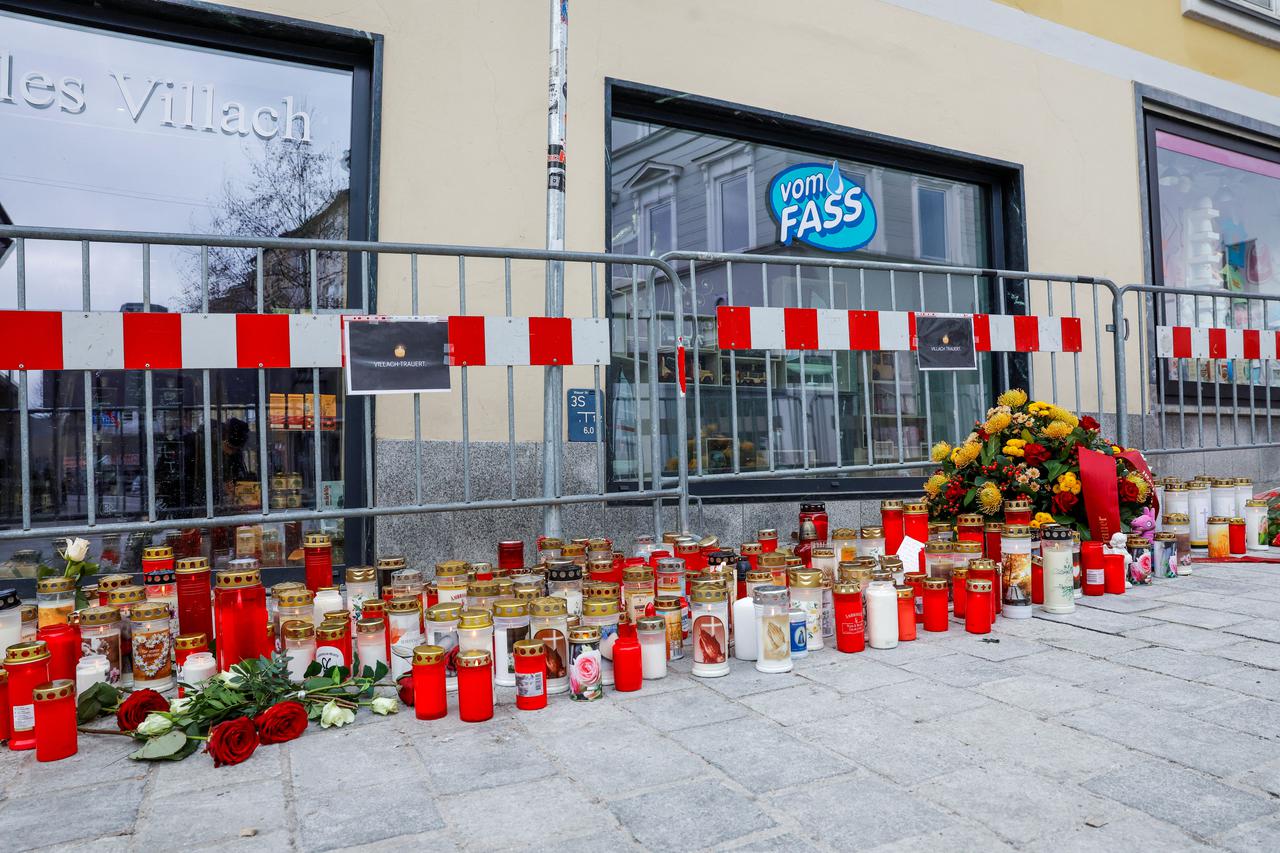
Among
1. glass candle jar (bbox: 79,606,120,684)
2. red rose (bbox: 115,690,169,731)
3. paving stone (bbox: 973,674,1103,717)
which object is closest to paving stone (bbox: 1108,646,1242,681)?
paving stone (bbox: 973,674,1103,717)

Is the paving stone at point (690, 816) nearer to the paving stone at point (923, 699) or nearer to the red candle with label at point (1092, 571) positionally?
the paving stone at point (923, 699)

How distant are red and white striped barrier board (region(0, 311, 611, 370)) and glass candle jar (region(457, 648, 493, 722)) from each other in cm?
171

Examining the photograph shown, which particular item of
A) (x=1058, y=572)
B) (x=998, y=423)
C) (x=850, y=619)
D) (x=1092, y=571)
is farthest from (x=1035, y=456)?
(x=850, y=619)

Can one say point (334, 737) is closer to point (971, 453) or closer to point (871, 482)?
point (971, 453)

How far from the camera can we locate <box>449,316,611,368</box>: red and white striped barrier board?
4.05m

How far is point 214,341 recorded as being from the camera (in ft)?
11.9

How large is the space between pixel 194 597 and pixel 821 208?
17.5 feet

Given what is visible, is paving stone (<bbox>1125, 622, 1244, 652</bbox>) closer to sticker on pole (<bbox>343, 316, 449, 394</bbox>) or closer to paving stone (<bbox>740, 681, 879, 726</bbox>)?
paving stone (<bbox>740, 681, 879, 726</bbox>)

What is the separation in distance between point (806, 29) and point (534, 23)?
229cm

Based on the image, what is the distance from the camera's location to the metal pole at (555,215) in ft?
14.8

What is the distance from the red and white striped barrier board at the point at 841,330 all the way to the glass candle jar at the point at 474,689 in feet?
8.87

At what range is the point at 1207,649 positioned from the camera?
321cm

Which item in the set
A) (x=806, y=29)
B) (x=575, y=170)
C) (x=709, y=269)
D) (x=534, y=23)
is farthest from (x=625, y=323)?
(x=806, y=29)

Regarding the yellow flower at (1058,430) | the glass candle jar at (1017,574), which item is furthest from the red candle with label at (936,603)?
the yellow flower at (1058,430)
